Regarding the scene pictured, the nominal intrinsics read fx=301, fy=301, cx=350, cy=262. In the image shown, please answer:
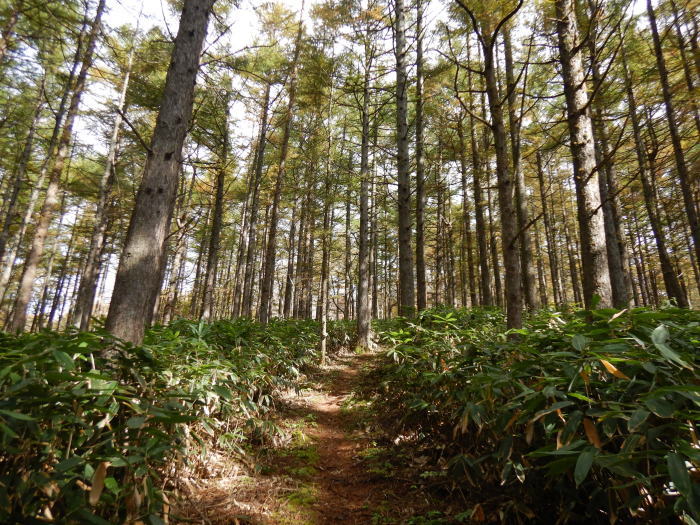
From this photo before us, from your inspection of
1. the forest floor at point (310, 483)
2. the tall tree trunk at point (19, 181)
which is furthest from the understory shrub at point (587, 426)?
the tall tree trunk at point (19, 181)

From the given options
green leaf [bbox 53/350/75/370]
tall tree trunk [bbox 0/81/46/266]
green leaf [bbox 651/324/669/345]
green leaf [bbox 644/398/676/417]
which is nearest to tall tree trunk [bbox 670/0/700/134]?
green leaf [bbox 651/324/669/345]

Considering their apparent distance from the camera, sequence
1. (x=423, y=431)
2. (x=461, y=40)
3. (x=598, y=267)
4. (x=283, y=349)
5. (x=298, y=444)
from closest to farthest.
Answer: (x=423, y=431)
(x=298, y=444)
(x=598, y=267)
(x=283, y=349)
(x=461, y=40)

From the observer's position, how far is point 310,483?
9.20ft

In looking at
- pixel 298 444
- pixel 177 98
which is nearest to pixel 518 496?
pixel 298 444

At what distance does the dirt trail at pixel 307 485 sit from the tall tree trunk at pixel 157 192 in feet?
5.86

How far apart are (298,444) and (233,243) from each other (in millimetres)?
24940

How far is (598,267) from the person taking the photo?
13.2 ft

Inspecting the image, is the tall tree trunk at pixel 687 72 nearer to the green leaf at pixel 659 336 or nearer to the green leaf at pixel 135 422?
the green leaf at pixel 659 336

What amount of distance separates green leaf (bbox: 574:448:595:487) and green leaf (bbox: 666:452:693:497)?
218 millimetres

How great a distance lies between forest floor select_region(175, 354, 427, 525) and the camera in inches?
88.9

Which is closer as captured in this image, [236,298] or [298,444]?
[298,444]

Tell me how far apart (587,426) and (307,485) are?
242cm

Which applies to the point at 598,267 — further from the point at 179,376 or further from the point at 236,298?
the point at 236,298

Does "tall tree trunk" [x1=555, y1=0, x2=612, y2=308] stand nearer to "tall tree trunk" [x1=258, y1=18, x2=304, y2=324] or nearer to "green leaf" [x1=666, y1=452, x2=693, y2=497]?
"green leaf" [x1=666, y1=452, x2=693, y2=497]
